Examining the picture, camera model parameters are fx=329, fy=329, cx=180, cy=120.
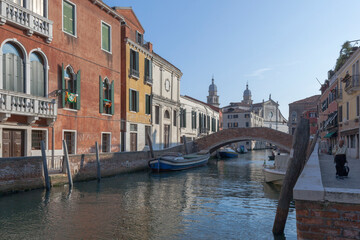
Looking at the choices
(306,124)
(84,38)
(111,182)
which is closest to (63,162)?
(111,182)

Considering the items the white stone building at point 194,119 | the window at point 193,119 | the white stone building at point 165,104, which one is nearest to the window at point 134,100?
the white stone building at point 165,104

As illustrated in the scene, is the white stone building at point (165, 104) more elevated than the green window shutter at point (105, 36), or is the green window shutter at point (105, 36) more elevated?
the green window shutter at point (105, 36)

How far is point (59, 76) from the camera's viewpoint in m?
14.6

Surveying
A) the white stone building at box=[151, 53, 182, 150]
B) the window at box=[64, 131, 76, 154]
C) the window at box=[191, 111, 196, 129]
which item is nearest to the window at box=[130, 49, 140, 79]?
the white stone building at box=[151, 53, 182, 150]

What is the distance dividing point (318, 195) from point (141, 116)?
62.2 ft

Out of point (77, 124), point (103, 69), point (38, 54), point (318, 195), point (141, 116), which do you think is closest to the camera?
point (318, 195)

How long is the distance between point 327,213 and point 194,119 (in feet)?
101

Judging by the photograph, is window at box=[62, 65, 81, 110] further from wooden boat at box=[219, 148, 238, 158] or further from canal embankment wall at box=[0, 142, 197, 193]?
wooden boat at box=[219, 148, 238, 158]

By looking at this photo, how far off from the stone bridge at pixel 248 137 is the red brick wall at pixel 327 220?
2443 cm

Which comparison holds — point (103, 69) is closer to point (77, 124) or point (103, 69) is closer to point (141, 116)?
point (77, 124)

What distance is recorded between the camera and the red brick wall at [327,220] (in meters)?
3.46

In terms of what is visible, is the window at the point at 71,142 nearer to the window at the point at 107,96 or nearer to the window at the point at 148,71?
the window at the point at 107,96

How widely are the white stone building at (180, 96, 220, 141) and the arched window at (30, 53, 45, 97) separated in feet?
57.0

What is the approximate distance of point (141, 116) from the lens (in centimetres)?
2202
